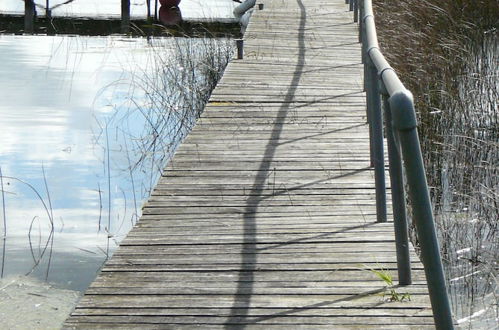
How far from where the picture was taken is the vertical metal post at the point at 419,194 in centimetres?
255

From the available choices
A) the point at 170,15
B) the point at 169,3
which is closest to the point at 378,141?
the point at 170,15

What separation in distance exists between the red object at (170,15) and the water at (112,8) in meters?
0.14

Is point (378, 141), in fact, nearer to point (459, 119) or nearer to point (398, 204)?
point (398, 204)

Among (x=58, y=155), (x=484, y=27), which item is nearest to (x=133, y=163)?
(x=58, y=155)

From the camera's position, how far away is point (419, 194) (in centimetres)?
261

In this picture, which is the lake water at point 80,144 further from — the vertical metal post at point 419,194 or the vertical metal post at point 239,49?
the vertical metal post at point 419,194

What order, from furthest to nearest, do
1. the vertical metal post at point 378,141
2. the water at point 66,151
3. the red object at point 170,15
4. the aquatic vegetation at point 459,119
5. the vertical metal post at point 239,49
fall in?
the red object at point 170,15 → the vertical metal post at point 239,49 → the water at point 66,151 → the aquatic vegetation at point 459,119 → the vertical metal post at point 378,141

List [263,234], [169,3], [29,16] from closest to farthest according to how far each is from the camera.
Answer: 1. [263,234]
2. [29,16]
3. [169,3]

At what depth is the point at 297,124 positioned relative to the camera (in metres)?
6.39

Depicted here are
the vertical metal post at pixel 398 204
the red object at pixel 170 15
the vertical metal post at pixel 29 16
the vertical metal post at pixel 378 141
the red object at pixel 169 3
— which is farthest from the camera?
the red object at pixel 169 3

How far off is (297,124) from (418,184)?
149 inches

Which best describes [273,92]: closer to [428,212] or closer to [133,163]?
[133,163]

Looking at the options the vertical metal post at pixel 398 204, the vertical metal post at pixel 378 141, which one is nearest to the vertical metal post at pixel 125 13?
the vertical metal post at pixel 378 141

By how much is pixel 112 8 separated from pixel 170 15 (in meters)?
1.87
